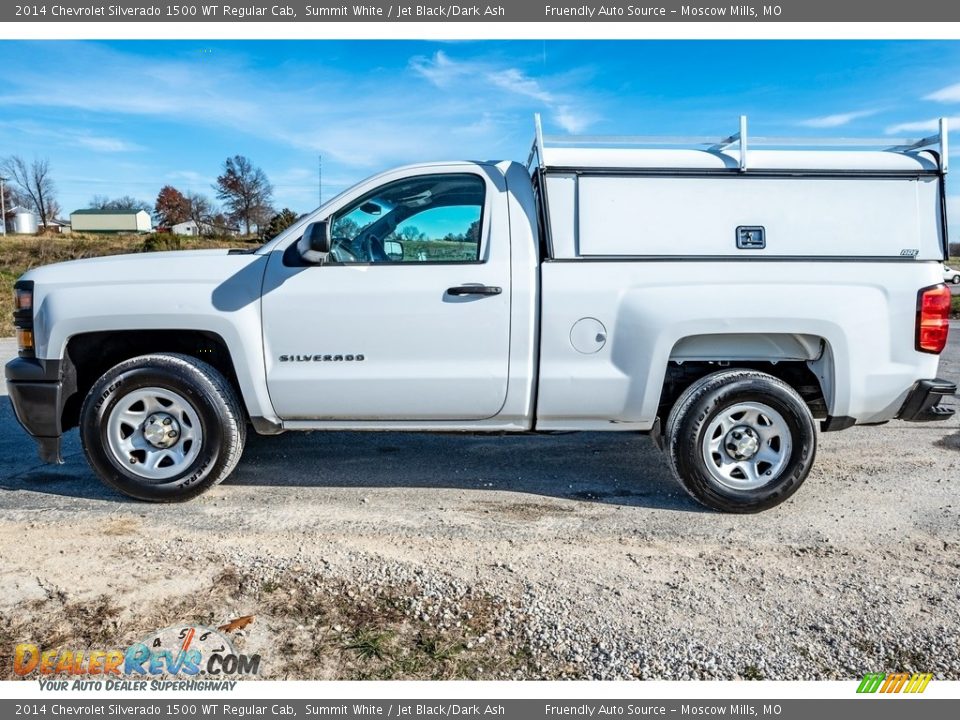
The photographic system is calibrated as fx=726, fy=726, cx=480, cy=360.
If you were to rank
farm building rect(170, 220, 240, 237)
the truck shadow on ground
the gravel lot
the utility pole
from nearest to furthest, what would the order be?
1. the gravel lot
2. the truck shadow on ground
3. farm building rect(170, 220, 240, 237)
4. the utility pole

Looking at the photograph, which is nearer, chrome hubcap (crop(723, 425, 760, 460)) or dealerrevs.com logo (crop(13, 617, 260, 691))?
dealerrevs.com logo (crop(13, 617, 260, 691))

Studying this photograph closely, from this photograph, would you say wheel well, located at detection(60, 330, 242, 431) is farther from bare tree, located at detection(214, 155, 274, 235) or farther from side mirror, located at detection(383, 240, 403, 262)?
bare tree, located at detection(214, 155, 274, 235)

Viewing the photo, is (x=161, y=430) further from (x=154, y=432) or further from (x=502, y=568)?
(x=502, y=568)

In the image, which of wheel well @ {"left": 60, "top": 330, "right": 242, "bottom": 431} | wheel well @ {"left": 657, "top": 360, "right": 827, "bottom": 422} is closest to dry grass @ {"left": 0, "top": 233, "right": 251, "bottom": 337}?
wheel well @ {"left": 60, "top": 330, "right": 242, "bottom": 431}

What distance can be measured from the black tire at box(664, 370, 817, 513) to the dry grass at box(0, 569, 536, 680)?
1.66m

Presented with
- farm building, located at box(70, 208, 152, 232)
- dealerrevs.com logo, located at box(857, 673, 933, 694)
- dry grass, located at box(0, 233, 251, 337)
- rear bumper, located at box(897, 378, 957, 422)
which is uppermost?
farm building, located at box(70, 208, 152, 232)

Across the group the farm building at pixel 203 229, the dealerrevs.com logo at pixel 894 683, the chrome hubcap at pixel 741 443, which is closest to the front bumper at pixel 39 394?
the chrome hubcap at pixel 741 443

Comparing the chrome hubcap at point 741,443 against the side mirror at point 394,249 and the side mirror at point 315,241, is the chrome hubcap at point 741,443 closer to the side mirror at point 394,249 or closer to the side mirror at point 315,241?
the side mirror at point 394,249

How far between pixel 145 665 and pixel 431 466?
2.73m

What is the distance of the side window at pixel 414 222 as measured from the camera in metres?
4.33

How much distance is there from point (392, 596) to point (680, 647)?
1223 millimetres

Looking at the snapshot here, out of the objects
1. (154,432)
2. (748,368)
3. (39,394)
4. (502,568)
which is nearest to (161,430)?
(154,432)

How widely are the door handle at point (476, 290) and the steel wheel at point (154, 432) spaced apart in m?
1.72

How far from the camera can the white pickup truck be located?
4148 mm
